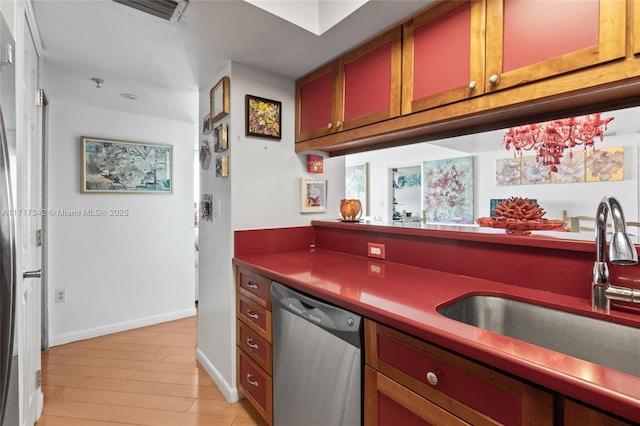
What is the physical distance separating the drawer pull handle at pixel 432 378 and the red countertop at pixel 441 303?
10cm

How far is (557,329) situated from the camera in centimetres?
101

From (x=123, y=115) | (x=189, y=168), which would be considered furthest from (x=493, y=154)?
(x=123, y=115)

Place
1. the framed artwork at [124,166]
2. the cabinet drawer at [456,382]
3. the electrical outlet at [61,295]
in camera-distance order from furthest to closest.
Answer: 1. the framed artwork at [124,166]
2. the electrical outlet at [61,295]
3. the cabinet drawer at [456,382]

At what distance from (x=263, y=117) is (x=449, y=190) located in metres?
3.57

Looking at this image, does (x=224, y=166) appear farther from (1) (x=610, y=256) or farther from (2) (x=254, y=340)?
(1) (x=610, y=256)

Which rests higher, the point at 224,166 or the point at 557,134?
the point at 557,134

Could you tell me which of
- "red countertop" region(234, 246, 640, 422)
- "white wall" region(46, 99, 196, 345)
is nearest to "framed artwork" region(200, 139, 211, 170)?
"red countertop" region(234, 246, 640, 422)

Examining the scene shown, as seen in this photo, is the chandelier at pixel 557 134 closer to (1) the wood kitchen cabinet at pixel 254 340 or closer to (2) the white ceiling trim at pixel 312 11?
(2) the white ceiling trim at pixel 312 11

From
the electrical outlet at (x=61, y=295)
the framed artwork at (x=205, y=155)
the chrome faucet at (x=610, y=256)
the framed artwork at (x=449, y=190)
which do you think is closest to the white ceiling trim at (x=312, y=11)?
the framed artwork at (x=205, y=155)

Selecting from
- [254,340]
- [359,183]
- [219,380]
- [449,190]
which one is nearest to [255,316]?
[254,340]

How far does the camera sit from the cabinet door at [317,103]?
1827 millimetres

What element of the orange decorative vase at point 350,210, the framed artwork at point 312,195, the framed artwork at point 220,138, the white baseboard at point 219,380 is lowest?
the white baseboard at point 219,380

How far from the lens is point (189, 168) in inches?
131

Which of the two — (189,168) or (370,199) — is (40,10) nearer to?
(189,168)
